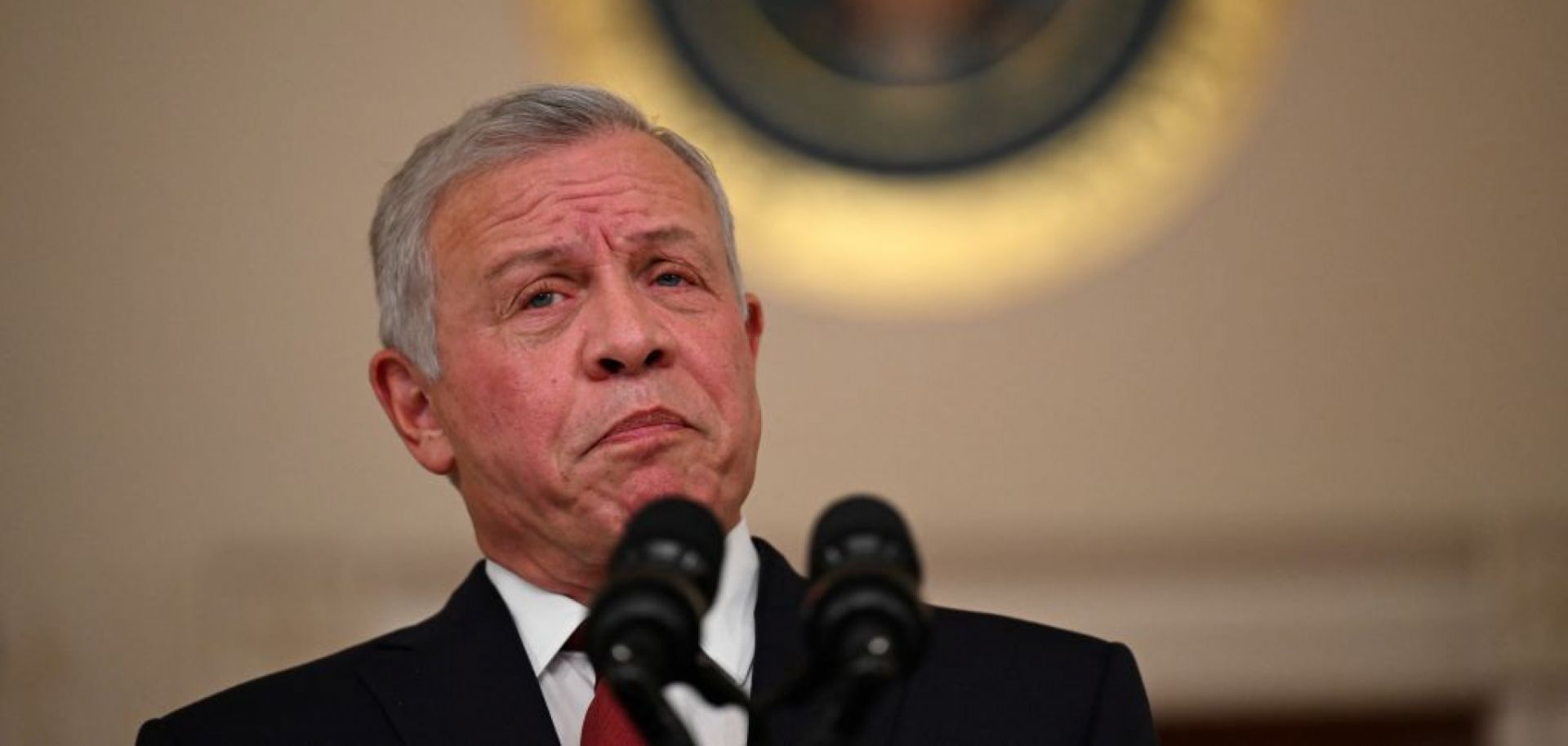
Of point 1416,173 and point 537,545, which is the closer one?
point 537,545

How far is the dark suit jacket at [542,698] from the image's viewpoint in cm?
208

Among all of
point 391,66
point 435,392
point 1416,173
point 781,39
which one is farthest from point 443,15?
point 435,392

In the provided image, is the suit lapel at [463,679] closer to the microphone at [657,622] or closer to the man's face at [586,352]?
the man's face at [586,352]

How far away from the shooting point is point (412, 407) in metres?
2.39

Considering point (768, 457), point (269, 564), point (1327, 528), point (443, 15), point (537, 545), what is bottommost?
point (537, 545)

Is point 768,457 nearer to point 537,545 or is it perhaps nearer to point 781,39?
point 781,39

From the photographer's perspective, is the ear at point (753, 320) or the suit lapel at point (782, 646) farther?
the ear at point (753, 320)

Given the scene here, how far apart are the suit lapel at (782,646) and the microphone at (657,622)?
0.51 m

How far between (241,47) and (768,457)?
1.60m

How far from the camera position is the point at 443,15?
506 centimetres

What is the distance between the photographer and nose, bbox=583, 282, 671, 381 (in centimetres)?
209

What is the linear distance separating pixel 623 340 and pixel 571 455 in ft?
0.44

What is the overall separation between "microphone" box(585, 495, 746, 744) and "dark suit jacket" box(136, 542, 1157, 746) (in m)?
0.60

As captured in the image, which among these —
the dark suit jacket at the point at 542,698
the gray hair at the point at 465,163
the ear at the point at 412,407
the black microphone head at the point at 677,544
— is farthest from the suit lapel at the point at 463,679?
the black microphone head at the point at 677,544
